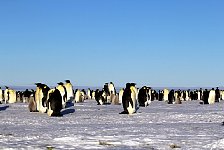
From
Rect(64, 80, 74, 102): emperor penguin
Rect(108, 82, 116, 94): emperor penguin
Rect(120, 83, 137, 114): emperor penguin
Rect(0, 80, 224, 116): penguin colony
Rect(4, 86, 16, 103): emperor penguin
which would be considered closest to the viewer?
Rect(0, 80, 224, 116): penguin colony

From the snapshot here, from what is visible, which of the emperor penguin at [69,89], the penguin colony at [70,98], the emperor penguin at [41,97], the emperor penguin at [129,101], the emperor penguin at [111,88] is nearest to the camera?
the penguin colony at [70,98]

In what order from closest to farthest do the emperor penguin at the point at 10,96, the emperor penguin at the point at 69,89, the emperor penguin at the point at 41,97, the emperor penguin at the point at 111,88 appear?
the emperor penguin at the point at 41,97, the emperor penguin at the point at 69,89, the emperor penguin at the point at 111,88, the emperor penguin at the point at 10,96

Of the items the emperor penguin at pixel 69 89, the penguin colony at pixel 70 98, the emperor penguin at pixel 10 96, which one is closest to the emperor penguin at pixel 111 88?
the penguin colony at pixel 70 98

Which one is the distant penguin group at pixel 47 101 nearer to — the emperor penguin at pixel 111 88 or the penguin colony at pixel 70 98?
the penguin colony at pixel 70 98

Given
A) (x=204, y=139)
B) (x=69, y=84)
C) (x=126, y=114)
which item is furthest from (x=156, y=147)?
(x=69, y=84)

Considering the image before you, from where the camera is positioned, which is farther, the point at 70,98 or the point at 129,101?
the point at 70,98

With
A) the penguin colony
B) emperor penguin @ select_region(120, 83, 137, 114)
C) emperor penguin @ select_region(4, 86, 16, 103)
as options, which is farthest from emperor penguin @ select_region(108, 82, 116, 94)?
emperor penguin @ select_region(120, 83, 137, 114)

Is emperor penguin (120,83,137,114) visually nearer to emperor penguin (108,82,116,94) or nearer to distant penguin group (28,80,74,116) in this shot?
distant penguin group (28,80,74,116)

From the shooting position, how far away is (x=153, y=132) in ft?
39.5

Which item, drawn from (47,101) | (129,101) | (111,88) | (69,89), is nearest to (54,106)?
(47,101)

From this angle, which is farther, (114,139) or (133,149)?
(114,139)

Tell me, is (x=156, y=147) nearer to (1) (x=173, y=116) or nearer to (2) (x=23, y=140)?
(2) (x=23, y=140)

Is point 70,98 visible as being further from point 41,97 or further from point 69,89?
point 41,97

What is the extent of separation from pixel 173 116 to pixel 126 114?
9.18 feet
